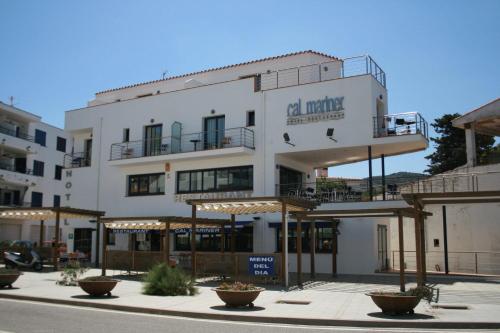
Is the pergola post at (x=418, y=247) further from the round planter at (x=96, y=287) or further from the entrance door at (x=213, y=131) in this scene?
the entrance door at (x=213, y=131)

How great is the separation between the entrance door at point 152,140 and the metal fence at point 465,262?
1565 centimetres

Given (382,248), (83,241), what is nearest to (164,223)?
(382,248)

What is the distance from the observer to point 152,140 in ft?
108

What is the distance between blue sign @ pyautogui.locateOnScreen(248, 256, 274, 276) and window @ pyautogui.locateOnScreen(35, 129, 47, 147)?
43.2m

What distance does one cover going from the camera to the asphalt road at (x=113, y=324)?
428 inches

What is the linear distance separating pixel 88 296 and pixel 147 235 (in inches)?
635

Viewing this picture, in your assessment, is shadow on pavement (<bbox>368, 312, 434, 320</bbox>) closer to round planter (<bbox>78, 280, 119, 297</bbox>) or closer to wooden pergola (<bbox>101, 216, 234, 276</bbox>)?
round planter (<bbox>78, 280, 119, 297</bbox>)

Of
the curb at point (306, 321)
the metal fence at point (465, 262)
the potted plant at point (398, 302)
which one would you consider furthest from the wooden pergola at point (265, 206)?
the metal fence at point (465, 262)

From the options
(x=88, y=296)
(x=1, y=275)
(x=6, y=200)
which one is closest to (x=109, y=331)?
(x=88, y=296)

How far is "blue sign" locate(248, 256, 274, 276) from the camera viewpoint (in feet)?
67.3

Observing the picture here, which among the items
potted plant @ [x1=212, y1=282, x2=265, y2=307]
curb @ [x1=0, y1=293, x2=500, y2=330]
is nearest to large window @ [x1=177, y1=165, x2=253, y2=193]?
potted plant @ [x1=212, y1=282, x2=265, y2=307]

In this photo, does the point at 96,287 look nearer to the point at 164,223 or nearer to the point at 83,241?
the point at 164,223

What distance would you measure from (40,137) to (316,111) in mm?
40116

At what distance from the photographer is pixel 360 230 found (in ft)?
87.0
